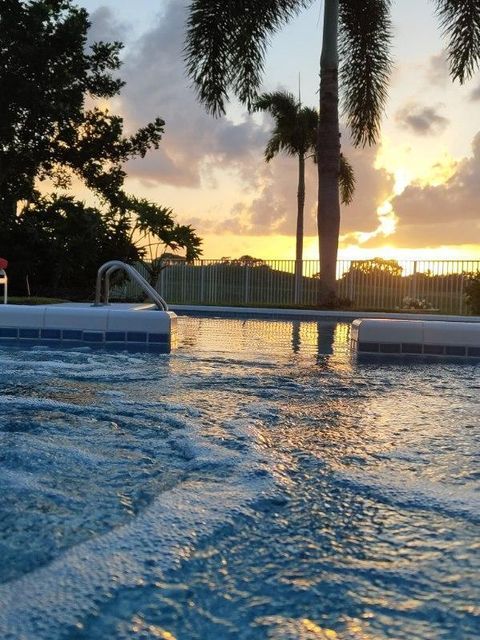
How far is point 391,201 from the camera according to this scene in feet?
50.4

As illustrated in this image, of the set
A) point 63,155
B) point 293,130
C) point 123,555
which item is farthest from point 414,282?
point 123,555

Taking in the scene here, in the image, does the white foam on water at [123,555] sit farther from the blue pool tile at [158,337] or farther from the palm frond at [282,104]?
the palm frond at [282,104]

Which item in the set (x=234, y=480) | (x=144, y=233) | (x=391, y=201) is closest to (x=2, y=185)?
(x=144, y=233)

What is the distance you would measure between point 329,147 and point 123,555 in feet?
42.3

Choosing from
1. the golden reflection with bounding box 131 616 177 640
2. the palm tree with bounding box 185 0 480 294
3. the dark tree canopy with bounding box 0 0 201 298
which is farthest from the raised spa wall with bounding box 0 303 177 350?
the dark tree canopy with bounding box 0 0 201 298

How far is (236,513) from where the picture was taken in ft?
7.33

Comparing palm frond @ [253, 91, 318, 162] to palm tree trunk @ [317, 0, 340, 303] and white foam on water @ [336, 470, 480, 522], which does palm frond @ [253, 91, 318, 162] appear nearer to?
palm tree trunk @ [317, 0, 340, 303]

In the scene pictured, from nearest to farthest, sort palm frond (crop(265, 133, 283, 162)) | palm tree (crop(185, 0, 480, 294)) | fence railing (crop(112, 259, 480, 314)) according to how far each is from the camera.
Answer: palm tree (crop(185, 0, 480, 294))
fence railing (crop(112, 259, 480, 314))
palm frond (crop(265, 133, 283, 162))

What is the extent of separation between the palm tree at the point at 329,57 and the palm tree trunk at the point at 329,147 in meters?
0.02

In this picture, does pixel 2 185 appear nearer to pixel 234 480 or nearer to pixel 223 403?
pixel 223 403

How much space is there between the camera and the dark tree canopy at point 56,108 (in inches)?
685

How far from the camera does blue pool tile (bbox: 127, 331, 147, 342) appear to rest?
6.89m

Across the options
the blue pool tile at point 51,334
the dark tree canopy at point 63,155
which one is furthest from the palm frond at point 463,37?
the blue pool tile at point 51,334

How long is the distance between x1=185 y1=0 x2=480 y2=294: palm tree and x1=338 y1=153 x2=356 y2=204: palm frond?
8.87m
